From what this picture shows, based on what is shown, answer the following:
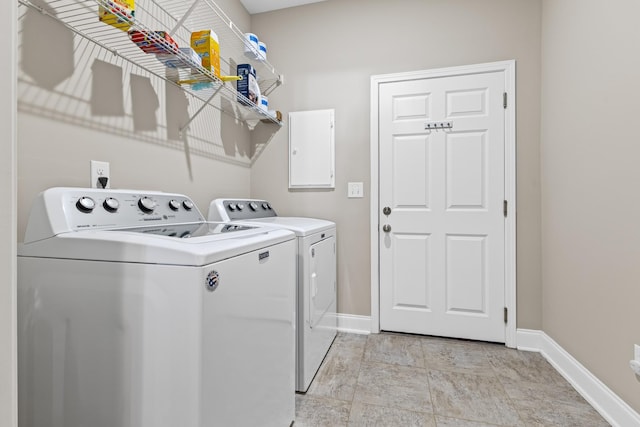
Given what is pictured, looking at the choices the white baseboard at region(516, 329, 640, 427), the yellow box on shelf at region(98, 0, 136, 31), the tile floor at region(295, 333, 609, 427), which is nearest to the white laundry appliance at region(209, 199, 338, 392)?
the tile floor at region(295, 333, 609, 427)

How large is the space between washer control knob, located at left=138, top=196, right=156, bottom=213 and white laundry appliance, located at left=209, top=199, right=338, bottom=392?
0.44m

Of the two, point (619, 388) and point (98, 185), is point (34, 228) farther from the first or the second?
point (619, 388)

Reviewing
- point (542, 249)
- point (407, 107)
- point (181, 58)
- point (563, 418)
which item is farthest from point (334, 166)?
point (563, 418)

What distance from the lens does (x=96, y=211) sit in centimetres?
104

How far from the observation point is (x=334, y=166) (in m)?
2.52

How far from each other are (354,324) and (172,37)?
2.20 meters

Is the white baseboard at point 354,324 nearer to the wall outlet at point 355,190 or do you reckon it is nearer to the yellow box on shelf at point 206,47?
the wall outlet at point 355,190

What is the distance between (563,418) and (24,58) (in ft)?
8.43

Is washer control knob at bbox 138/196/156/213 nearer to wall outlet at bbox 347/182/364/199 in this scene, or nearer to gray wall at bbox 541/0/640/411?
wall outlet at bbox 347/182/364/199

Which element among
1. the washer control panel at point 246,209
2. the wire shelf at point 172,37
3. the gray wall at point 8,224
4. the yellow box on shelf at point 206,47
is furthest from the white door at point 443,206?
the gray wall at point 8,224

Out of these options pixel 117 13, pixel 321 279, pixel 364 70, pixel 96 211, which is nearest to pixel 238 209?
pixel 321 279

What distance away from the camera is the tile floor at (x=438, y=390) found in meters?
1.45

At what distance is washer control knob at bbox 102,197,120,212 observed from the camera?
1.09 m

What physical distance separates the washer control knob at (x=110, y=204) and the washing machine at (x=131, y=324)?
0.14 feet
